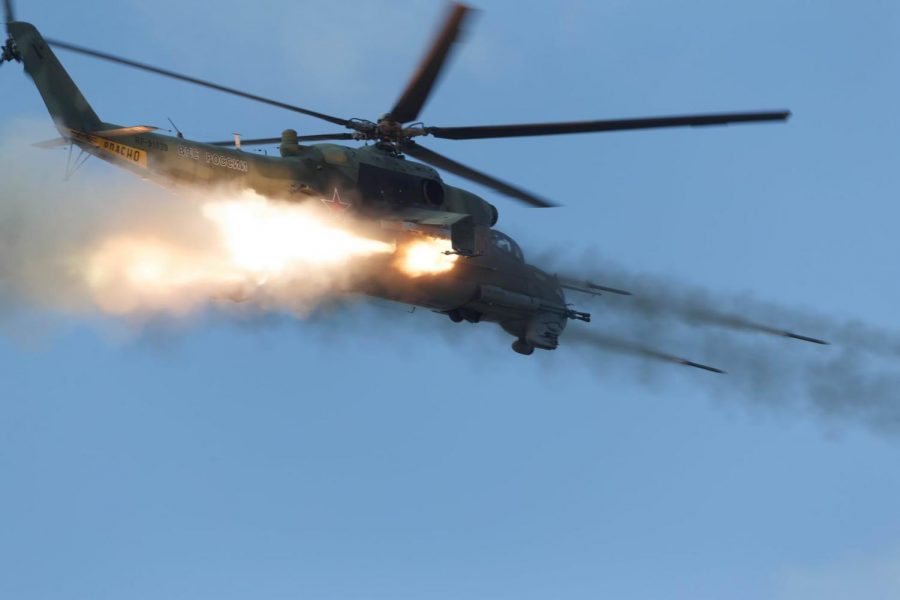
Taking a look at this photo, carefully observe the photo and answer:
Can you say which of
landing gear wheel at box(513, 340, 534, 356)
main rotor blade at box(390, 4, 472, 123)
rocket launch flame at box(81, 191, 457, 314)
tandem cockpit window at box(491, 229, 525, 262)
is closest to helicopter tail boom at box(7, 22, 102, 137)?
rocket launch flame at box(81, 191, 457, 314)

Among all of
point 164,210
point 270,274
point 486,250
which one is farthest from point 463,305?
point 164,210

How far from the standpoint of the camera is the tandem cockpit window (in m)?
31.6

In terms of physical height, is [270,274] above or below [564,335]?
below

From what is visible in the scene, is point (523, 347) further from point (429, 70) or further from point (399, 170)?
point (429, 70)

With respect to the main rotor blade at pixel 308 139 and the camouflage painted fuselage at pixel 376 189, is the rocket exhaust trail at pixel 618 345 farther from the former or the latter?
the main rotor blade at pixel 308 139

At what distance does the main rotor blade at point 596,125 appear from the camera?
80.9 feet

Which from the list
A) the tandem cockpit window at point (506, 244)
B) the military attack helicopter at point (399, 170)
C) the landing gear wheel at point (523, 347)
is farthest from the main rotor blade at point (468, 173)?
the landing gear wheel at point (523, 347)

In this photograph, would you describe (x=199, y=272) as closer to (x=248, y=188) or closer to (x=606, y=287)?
(x=248, y=188)

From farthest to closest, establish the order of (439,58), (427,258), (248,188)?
(427,258)
(248,188)
(439,58)

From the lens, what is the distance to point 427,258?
29219 mm

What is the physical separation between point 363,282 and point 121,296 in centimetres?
492

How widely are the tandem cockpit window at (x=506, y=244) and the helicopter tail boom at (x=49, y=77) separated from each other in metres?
9.63

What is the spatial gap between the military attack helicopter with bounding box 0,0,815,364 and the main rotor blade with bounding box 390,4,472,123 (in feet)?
0.07

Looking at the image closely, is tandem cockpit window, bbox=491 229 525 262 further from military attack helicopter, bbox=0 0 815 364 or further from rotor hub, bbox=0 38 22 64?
rotor hub, bbox=0 38 22 64
